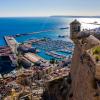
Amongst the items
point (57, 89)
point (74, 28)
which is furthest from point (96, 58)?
point (74, 28)

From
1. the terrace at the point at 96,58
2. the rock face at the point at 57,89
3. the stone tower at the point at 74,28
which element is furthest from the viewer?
the stone tower at the point at 74,28

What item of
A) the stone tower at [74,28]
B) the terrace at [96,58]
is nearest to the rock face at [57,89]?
the stone tower at [74,28]

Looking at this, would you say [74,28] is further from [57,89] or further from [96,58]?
[96,58]

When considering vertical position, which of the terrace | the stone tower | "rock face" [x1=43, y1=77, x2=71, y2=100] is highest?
the stone tower

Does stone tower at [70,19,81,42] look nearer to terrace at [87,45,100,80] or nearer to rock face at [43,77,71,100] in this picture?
rock face at [43,77,71,100]

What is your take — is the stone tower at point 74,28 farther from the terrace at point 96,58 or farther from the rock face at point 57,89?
the terrace at point 96,58

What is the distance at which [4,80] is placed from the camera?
37375 mm

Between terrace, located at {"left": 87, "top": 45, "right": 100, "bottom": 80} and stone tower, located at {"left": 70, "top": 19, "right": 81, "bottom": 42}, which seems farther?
stone tower, located at {"left": 70, "top": 19, "right": 81, "bottom": 42}

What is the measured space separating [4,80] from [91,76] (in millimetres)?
25694

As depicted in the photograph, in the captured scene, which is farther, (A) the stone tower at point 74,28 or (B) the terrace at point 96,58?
(A) the stone tower at point 74,28

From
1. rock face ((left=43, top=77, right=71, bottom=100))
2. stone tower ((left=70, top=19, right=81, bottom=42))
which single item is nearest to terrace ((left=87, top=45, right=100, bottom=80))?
rock face ((left=43, top=77, right=71, bottom=100))

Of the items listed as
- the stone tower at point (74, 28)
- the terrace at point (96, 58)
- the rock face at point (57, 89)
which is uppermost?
the stone tower at point (74, 28)

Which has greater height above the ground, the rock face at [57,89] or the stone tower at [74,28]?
the stone tower at [74,28]

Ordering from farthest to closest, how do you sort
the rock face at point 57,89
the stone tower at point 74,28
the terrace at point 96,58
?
the stone tower at point 74,28 → the rock face at point 57,89 → the terrace at point 96,58
